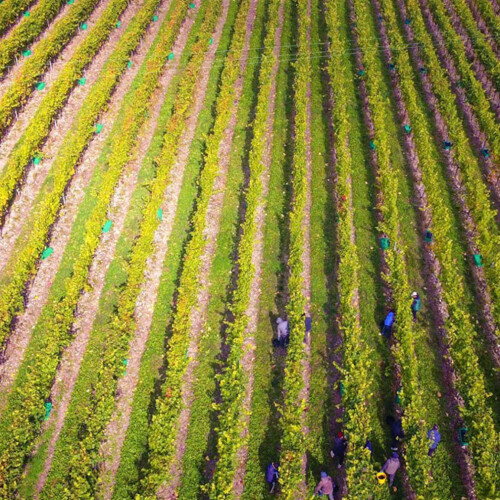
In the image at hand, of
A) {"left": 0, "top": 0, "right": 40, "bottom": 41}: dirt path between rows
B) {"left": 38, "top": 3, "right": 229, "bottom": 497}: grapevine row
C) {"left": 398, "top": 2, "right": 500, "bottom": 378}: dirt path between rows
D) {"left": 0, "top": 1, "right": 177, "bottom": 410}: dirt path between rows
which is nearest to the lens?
{"left": 38, "top": 3, "right": 229, "bottom": 497}: grapevine row

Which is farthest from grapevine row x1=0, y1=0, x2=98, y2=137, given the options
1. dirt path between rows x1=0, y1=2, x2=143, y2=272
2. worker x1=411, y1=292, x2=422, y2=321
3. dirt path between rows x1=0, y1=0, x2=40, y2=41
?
worker x1=411, y1=292, x2=422, y2=321

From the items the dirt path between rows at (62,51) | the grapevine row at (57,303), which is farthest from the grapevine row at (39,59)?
the grapevine row at (57,303)

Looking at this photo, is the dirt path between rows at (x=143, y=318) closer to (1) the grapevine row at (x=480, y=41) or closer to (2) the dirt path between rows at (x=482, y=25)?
(1) the grapevine row at (x=480, y=41)

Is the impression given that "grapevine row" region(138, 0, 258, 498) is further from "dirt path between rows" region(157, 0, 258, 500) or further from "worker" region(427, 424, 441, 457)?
"worker" region(427, 424, 441, 457)

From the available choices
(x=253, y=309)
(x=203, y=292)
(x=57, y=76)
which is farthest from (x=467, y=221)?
(x=57, y=76)

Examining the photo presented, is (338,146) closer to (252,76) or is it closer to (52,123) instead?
(252,76)

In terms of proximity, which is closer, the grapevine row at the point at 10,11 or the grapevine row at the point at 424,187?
the grapevine row at the point at 424,187
